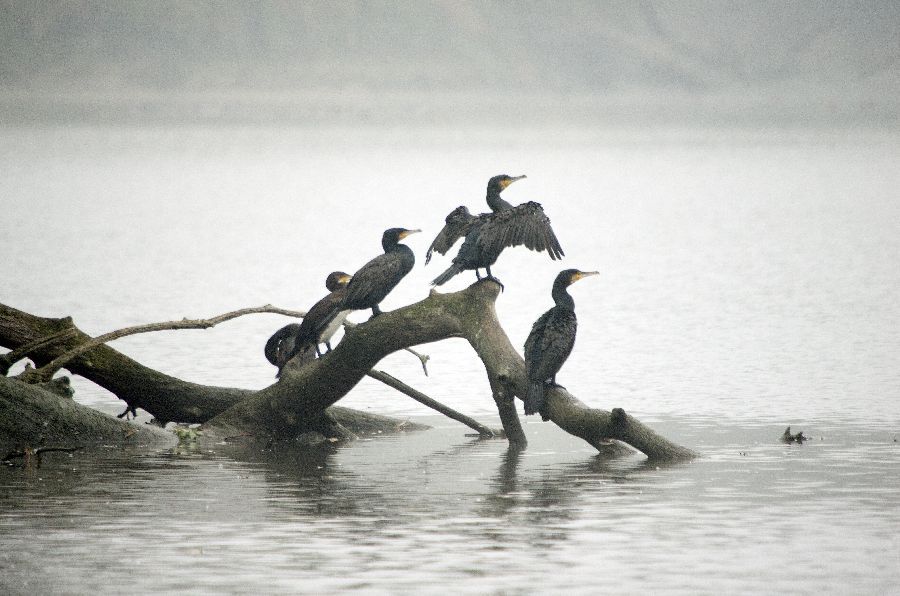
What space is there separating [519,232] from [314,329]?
1.79m

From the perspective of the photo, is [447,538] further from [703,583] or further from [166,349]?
[166,349]

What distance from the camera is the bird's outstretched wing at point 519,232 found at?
1429 cm

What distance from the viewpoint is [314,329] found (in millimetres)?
14656

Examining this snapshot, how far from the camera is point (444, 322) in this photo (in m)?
13.8

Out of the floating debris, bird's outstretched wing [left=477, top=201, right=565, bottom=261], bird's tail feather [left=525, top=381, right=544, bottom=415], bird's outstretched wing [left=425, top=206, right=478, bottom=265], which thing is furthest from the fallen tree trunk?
the floating debris

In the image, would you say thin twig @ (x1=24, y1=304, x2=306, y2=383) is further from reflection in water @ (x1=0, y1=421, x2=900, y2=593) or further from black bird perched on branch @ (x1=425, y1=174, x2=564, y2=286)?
black bird perched on branch @ (x1=425, y1=174, x2=564, y2=286)

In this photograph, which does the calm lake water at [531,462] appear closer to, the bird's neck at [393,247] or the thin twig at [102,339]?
the thin twig at [102,339]

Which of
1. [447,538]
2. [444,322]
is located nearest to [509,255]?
[444,322]

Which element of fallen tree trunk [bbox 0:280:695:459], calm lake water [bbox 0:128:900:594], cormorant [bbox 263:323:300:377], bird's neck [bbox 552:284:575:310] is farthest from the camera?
cormorant [bbox 263:323:300:377]

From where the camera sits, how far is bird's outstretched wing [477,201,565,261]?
1429 centimetres

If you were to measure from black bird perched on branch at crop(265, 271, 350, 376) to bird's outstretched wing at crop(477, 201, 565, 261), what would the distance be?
1220 mm

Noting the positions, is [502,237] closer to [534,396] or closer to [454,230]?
[454,230]

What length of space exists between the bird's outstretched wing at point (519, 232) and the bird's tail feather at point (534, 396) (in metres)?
1.25

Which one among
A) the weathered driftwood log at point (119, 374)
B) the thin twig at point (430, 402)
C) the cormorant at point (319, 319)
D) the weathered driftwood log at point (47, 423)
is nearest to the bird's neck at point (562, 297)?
the thin twig at point (430, 402)
